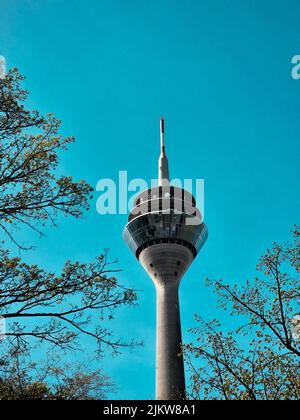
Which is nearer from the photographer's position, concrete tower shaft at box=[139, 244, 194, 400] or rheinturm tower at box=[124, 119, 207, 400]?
concrete tower shaft at box=[139, 244, 194, 400]

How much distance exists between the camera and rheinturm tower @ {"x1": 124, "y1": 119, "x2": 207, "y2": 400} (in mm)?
74688

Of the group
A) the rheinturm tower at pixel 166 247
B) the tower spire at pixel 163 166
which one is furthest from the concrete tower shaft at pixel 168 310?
the tower spire at pixel 163 166

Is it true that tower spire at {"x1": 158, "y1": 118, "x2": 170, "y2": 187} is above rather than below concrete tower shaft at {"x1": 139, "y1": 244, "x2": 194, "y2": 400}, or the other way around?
above

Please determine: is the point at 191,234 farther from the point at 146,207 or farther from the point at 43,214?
the point at 43,214

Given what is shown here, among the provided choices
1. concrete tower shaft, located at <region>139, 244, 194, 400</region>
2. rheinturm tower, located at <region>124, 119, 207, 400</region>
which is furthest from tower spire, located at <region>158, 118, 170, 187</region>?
concrete tower shaft, located at <region>139, 244, 194, 400</region>

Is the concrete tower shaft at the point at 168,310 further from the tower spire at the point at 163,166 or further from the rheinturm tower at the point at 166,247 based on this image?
the tower spire at the point at 163,166

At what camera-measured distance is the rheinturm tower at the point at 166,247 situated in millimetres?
74688

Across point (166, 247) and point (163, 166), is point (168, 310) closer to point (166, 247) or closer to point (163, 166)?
point (166, 247)

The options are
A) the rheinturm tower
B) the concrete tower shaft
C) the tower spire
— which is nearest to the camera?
the concrete tower shaft

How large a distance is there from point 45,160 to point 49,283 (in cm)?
405

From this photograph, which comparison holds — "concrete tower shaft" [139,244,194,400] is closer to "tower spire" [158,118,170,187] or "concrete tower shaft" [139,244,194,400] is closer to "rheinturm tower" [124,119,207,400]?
"rheinturm tower" [124,119,207,400]

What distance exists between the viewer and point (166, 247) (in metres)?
82.1

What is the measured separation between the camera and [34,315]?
47.9 ft
